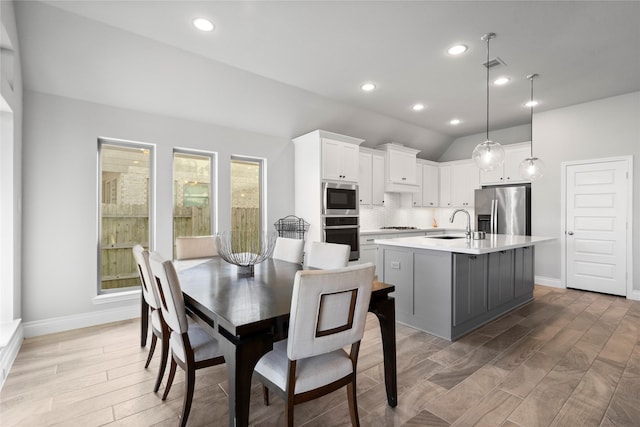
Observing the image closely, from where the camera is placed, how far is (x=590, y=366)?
2.44m

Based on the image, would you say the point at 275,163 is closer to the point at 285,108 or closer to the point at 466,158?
the point at 285,108

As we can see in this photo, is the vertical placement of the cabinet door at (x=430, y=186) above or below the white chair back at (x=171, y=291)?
above

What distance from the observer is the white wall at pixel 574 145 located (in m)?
4.34

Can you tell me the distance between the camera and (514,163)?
18.4ft

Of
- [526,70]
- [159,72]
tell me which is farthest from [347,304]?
[526,70]

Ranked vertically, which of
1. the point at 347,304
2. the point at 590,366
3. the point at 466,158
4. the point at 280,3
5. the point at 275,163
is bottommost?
the point at 590,366

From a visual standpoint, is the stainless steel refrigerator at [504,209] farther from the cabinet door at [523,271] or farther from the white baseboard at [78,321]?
the white baseboard at [78,321]

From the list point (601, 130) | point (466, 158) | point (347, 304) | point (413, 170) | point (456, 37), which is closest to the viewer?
point (347, 304)

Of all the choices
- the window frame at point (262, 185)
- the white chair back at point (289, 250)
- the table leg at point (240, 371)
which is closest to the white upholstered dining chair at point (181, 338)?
the table leg at point (240, 371)

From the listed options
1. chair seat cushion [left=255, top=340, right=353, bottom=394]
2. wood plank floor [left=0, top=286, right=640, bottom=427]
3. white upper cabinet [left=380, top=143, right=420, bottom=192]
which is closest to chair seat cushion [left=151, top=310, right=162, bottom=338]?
wood plank floor [left=0, top=286, right=640, bottom=427]

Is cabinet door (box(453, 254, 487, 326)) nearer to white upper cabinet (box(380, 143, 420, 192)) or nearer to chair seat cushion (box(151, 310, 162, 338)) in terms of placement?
chair seat cushion (box(151, 310, 162, 338))

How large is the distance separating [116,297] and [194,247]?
1.15m

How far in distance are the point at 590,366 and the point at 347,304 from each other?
2320 mm

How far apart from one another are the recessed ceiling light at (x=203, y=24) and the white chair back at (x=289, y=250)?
6.59 ft
